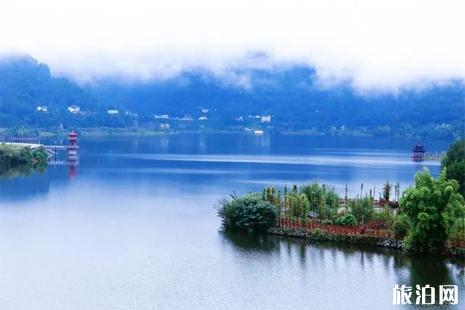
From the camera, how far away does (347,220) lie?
106 ft

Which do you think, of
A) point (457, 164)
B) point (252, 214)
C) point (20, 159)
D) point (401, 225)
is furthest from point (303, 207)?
point (20, 159)

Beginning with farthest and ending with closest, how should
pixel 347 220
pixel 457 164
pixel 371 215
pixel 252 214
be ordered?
1. pixel 457 164
2. pixel 252 214
3. pixel 371 215
4. pixel 347 220

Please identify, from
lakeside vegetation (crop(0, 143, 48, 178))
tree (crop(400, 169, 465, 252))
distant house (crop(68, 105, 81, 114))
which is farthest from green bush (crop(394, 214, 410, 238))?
distant house (crop(68, 105, 81, 114))

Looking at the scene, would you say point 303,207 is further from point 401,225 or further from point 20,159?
point 20,159

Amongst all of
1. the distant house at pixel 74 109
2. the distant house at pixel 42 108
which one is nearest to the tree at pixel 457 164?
the distant house at pixel 42 108

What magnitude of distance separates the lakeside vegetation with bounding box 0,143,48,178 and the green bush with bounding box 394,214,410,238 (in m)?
41.9

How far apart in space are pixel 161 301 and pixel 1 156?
50021 millimetres

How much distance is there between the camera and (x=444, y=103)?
18462cm

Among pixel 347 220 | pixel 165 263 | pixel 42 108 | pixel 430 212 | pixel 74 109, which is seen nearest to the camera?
pixel 430 212

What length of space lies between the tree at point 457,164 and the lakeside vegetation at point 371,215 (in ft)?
0.20

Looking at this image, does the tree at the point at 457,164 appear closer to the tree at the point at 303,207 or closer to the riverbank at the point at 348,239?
the tree at the point at 303,207

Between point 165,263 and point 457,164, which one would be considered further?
point 457,164

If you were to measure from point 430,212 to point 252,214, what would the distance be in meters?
8.65

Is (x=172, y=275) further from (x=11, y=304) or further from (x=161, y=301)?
(x=11, y=304)
